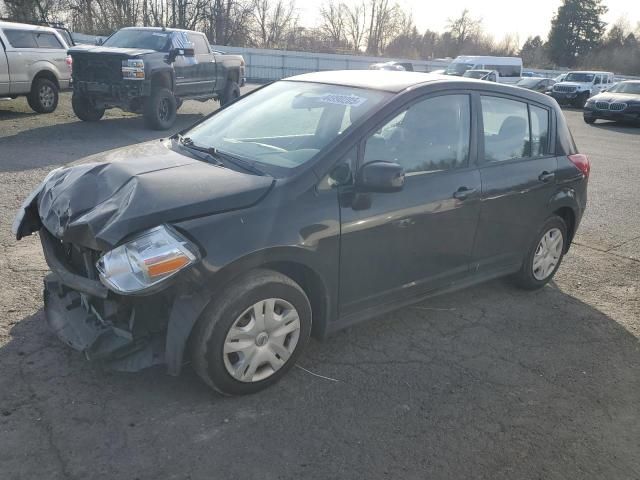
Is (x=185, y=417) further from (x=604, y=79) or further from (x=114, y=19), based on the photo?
(x=114, y=19)

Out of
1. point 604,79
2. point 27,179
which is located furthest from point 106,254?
point 604,79

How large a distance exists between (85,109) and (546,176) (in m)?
11.0

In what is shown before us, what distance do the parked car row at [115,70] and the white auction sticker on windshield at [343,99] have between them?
8.58 meters

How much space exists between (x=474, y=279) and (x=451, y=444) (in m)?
1.66

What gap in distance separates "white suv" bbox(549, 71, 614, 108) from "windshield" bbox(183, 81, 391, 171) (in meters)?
28.6

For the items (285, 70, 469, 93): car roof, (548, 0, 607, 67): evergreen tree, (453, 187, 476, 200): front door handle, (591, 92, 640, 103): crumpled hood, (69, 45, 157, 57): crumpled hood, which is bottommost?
(591, 92, 640, 103): crumpled hood

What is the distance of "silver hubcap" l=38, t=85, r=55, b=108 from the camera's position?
523 inches

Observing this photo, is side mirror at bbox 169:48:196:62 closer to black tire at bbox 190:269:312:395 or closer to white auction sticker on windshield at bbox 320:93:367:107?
white auction sticker on windshield at bbox 320:93:367:107

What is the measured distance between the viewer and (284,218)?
3047 mm

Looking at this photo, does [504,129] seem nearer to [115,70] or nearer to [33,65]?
[115,70]

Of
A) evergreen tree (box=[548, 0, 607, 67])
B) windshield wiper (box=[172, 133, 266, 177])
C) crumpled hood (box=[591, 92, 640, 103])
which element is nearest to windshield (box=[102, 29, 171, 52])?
windshield wiper (box=[172, 133, 266, 177])

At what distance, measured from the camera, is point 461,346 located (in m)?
Result: 3.92

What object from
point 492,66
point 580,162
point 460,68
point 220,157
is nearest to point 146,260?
point 220,157

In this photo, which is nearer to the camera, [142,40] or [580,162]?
[580,162]
